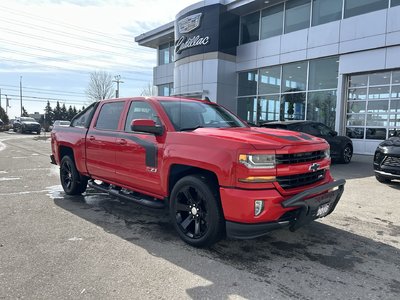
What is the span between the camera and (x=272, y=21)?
19250 millimetres

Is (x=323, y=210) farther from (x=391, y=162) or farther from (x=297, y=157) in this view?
(x=391, y=162)

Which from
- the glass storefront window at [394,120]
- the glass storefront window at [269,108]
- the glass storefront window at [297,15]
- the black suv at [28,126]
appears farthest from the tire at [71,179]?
the black suv at [28,126]

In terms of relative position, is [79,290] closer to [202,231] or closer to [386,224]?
[202,231]

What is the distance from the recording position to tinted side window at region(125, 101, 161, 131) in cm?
486

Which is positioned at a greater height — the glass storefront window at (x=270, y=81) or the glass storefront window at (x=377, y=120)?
the glass storefront window at (x=270, y=81)

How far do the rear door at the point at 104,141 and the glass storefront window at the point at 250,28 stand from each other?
1603 cm

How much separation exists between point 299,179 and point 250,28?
1818 cm

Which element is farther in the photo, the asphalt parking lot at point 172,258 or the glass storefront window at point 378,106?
the glass storefront window at point 378,106

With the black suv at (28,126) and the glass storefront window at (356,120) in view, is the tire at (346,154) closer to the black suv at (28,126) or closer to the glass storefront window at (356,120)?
the glass storefront window at (356,120)

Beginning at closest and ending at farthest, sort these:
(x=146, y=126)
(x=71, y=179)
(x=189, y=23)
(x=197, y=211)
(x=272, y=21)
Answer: (x=197, y=211)
(x=146, y=126)
(x=71, y=179)
(x=272, y=21)
(x=189, y=23)

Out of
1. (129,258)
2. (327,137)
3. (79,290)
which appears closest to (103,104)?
(129,258)

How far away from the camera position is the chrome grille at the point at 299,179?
12.5ft

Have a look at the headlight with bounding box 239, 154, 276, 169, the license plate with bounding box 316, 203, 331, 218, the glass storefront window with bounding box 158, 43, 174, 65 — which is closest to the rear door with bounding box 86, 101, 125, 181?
the headlight with bounding box 239, 154, 276, 169

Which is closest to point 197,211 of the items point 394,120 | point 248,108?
point 394,120
